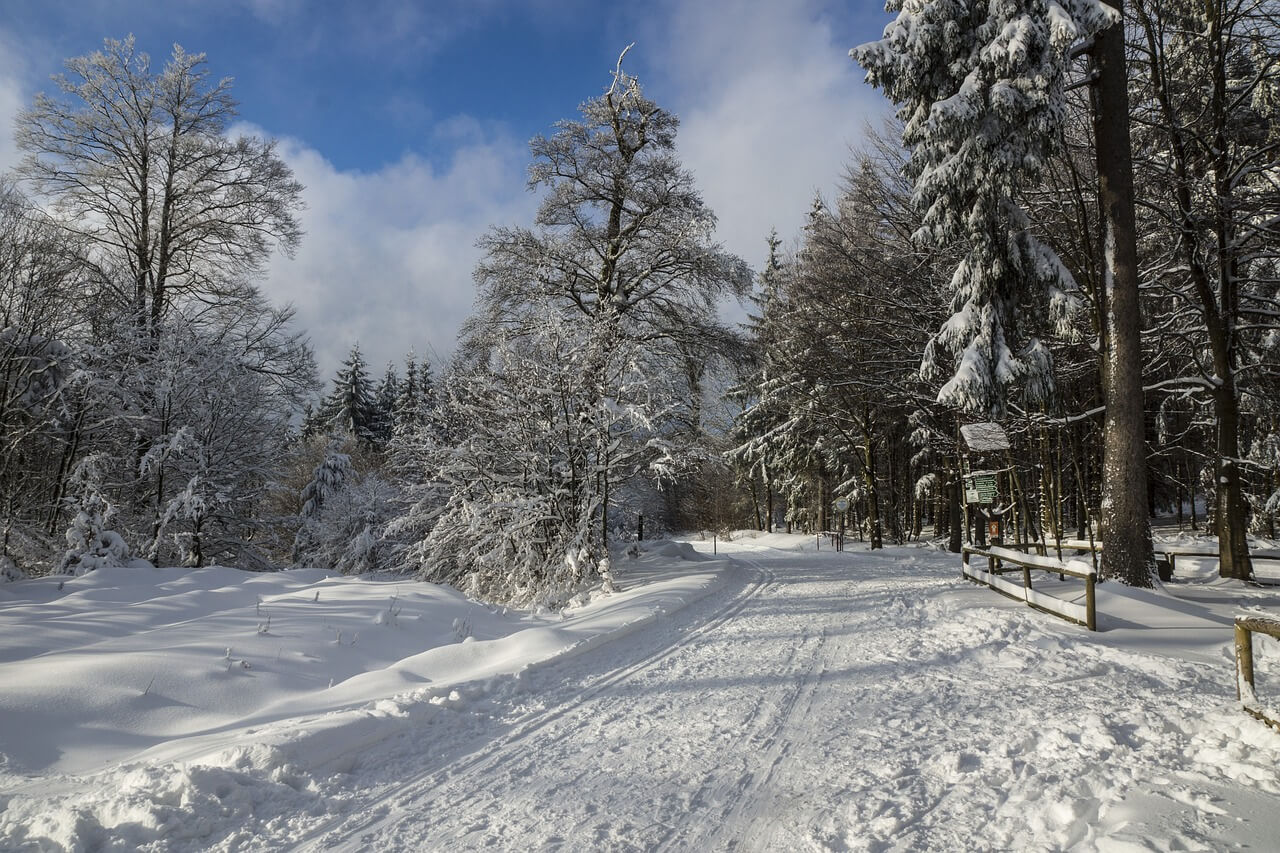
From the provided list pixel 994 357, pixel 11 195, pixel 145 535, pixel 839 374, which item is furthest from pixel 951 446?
pixel 11 195

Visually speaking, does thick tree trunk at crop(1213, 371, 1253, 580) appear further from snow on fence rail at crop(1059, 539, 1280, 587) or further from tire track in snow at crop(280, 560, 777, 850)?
tire track in snow at crop(280, 560, 777, 850)

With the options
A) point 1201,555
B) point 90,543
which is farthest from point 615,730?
point 1201,555

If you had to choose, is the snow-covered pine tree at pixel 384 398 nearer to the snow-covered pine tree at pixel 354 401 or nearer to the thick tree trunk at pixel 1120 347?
the snow-covered pine tree at pixel 354 401

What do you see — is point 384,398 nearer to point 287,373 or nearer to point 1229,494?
point 287,373

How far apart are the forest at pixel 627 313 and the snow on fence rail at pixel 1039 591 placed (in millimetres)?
1858

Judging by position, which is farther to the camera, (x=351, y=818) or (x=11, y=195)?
(x=11, y=195)

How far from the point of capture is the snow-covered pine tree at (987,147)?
9.34 metres

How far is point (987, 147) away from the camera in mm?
10109

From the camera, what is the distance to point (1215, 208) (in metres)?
10.5

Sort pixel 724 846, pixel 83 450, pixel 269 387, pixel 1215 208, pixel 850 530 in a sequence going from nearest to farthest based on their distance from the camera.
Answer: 1. pixel 724 846
2. pixel 1215 208
3. pixel 83 450
4. pixel 269 387
5. pixel 850 530

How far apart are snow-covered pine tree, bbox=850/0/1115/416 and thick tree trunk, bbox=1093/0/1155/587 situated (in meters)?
0.76

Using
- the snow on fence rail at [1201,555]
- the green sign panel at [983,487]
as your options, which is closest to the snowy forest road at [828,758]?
the green sign panel at [983,487]

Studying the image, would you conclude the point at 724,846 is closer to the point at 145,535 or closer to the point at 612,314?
the point at 612,314

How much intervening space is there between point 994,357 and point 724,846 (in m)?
10.6
